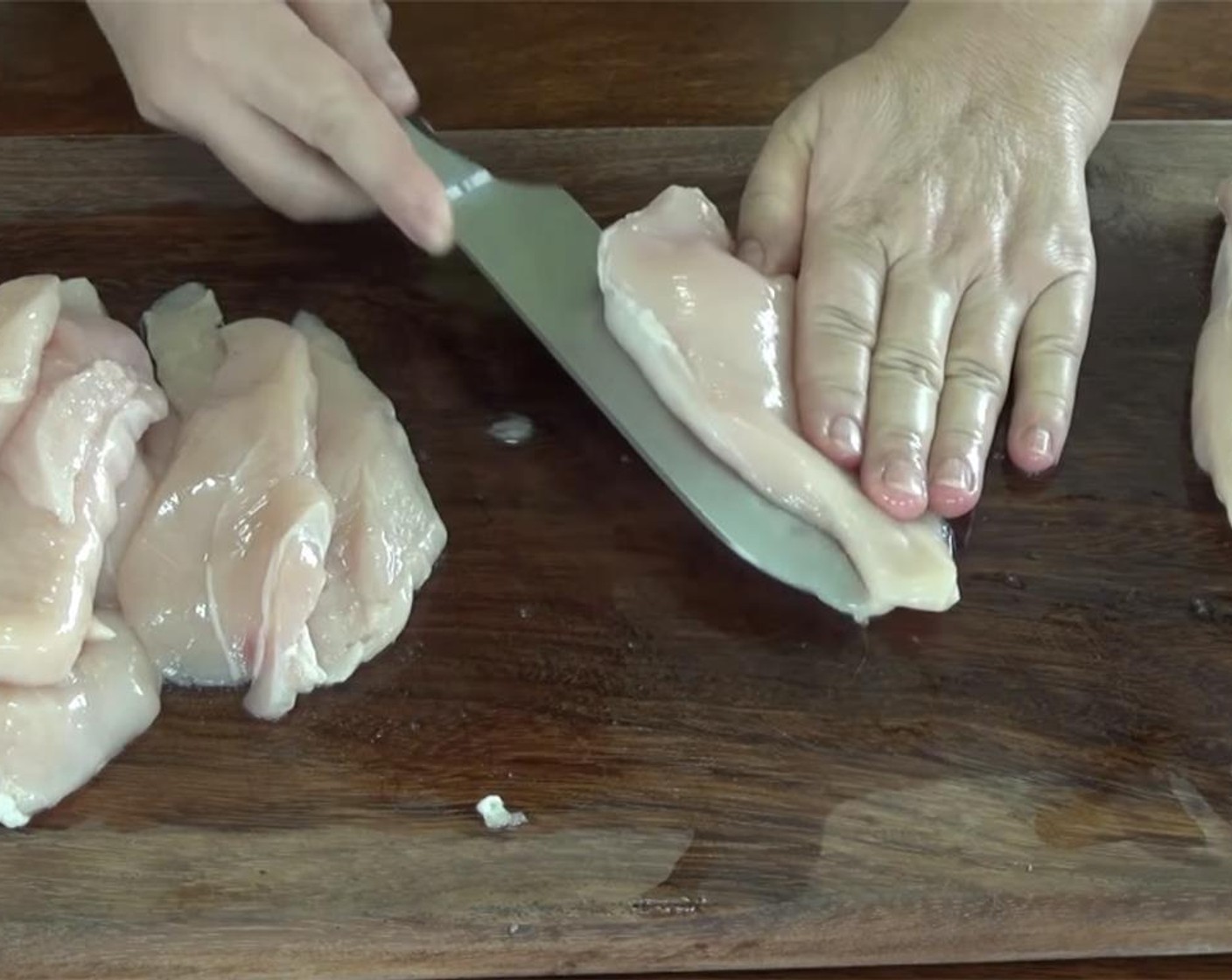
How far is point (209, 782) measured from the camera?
1153mm

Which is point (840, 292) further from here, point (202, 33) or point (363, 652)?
point (202, 33)

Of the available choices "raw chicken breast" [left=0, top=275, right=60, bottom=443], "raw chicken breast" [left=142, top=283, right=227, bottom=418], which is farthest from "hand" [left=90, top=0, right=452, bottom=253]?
"raw chicken breast" [left=0, top=275, right=60, bottom=443]

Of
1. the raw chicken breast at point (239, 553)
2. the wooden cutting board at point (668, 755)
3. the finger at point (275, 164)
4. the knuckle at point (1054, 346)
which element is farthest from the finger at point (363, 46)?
the knuckle at point (1054, 346)

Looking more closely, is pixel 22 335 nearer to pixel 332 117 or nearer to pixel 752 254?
pixel 332 117

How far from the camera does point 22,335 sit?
4.12 ft

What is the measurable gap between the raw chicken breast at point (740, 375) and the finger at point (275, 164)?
30 cm

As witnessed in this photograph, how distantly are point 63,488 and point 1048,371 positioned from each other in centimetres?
89

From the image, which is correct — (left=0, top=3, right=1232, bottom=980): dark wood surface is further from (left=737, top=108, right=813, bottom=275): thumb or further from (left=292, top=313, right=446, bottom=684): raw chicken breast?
(left=737, top=108, right=813, bottom=275): thumb

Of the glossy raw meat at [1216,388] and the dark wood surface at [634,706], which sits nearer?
the dark wood surface at [634,706]

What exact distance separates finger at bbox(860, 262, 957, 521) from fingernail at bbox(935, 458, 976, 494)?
2 cm

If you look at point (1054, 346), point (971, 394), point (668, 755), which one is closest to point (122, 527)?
point (668, 755)

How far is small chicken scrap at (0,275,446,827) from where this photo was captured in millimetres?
1157

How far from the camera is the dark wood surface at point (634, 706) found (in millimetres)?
1094

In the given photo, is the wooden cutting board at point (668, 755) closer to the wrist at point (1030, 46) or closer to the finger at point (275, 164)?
the finger at point (275, 164)
